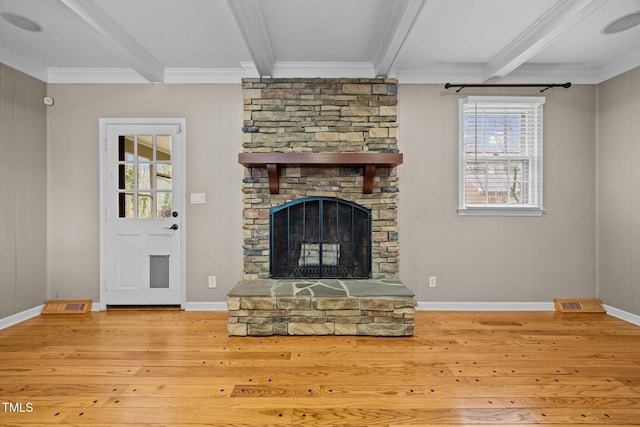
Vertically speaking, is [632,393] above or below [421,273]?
below

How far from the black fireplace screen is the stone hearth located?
0.61 m

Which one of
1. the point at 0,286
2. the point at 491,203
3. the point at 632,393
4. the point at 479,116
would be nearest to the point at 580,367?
the point at 632,393

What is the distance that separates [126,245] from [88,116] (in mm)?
1373

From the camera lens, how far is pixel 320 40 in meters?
2.82

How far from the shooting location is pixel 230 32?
269 centimetres

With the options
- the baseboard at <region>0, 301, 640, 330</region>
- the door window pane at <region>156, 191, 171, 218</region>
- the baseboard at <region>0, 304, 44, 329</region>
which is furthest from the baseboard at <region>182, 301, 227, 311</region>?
the baseboard at <region>0, 304, 44, 329</region>

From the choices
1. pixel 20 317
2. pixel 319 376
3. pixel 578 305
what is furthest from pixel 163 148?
pixel 578 305

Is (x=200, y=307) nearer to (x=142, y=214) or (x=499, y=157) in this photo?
(x=142, y=214)

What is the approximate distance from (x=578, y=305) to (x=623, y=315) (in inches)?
13.4

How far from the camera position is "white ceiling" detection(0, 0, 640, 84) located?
233 centimetres

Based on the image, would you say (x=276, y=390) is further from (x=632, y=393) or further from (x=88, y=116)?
(x=88, y=116)

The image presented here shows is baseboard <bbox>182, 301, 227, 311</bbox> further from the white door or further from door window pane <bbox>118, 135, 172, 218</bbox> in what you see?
door window pane <bbox>118, 135, 172, 218</bbox>

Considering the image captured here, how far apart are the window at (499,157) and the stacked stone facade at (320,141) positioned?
2.62 feet

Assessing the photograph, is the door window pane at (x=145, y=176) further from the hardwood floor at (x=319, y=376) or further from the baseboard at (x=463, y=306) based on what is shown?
the hardwood floor at (x=319, y=376)
